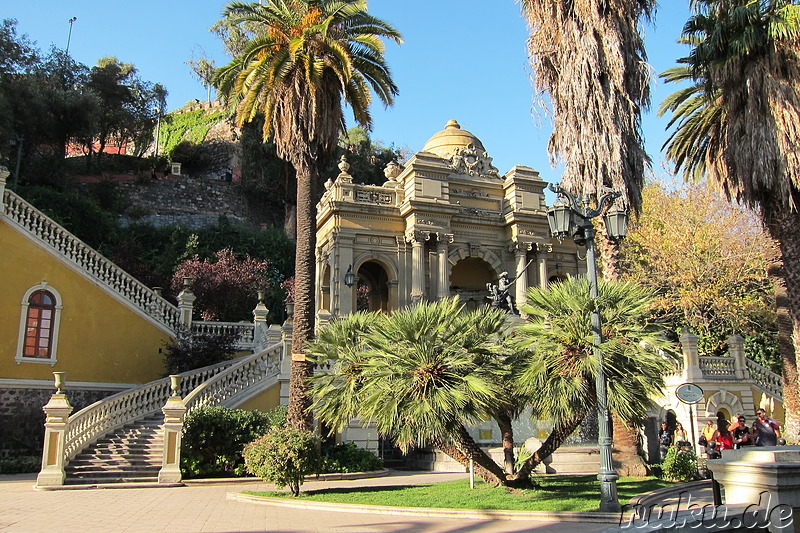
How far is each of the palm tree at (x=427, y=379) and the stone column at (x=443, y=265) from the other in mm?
12487

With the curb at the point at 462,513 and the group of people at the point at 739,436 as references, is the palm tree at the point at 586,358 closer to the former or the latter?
the curb at the point at 462,513

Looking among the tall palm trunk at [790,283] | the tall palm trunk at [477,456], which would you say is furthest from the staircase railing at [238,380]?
the tall palm trunk at [790,283]

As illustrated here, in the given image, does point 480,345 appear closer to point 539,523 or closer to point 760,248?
point 539,523

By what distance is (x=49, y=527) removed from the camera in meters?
9.77

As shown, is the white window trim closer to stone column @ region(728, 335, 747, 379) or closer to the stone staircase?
the stone staircase

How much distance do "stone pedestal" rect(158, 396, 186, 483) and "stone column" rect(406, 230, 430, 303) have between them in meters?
11.4

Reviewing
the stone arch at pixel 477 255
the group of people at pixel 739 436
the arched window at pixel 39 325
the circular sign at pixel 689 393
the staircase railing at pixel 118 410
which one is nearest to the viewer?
the circular sign at pixel 689 393

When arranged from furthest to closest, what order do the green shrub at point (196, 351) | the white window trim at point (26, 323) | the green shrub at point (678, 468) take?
the green shrub at point (196, 351), the white window trim at point (26, 323), the green shrub at point (678, 468)

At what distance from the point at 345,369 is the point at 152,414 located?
9.29 meters

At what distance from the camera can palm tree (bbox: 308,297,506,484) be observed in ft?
37.3

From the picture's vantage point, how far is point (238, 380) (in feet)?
66.2

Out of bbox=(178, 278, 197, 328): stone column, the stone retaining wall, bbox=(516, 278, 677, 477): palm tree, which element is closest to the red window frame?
the stone retaining wall

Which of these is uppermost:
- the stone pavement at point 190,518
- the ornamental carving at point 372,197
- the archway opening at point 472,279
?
the ornamental carving at point 372,197

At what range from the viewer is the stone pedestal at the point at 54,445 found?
15.5 m
